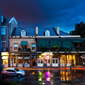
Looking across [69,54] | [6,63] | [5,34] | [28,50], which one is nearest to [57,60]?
[69,54]

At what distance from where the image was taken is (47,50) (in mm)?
23750

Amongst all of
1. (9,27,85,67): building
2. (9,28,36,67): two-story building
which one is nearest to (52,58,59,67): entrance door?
(9,27,85,67): building

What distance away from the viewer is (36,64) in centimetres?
2433

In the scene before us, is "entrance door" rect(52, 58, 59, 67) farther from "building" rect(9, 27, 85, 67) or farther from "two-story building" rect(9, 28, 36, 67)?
"two-story building" rect(9, 28, 36, 67)

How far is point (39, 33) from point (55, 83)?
1606 centimetres

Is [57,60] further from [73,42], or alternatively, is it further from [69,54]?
[73,42]

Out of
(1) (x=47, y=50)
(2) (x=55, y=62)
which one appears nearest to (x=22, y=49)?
(1) (x=47, y=50)

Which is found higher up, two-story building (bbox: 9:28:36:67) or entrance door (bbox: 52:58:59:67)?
two-story building (bbox: 9:28:36:67)

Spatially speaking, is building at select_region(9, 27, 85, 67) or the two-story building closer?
building at select_region(9, 27, 85, 67)

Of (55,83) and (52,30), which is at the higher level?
(52,30)

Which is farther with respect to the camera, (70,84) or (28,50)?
(28,50)

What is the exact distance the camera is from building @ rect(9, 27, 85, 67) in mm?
23719

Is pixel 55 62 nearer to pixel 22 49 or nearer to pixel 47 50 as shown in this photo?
pixel 47 50

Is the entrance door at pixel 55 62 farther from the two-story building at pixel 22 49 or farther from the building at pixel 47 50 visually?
the two-story building at pixel 22 49
